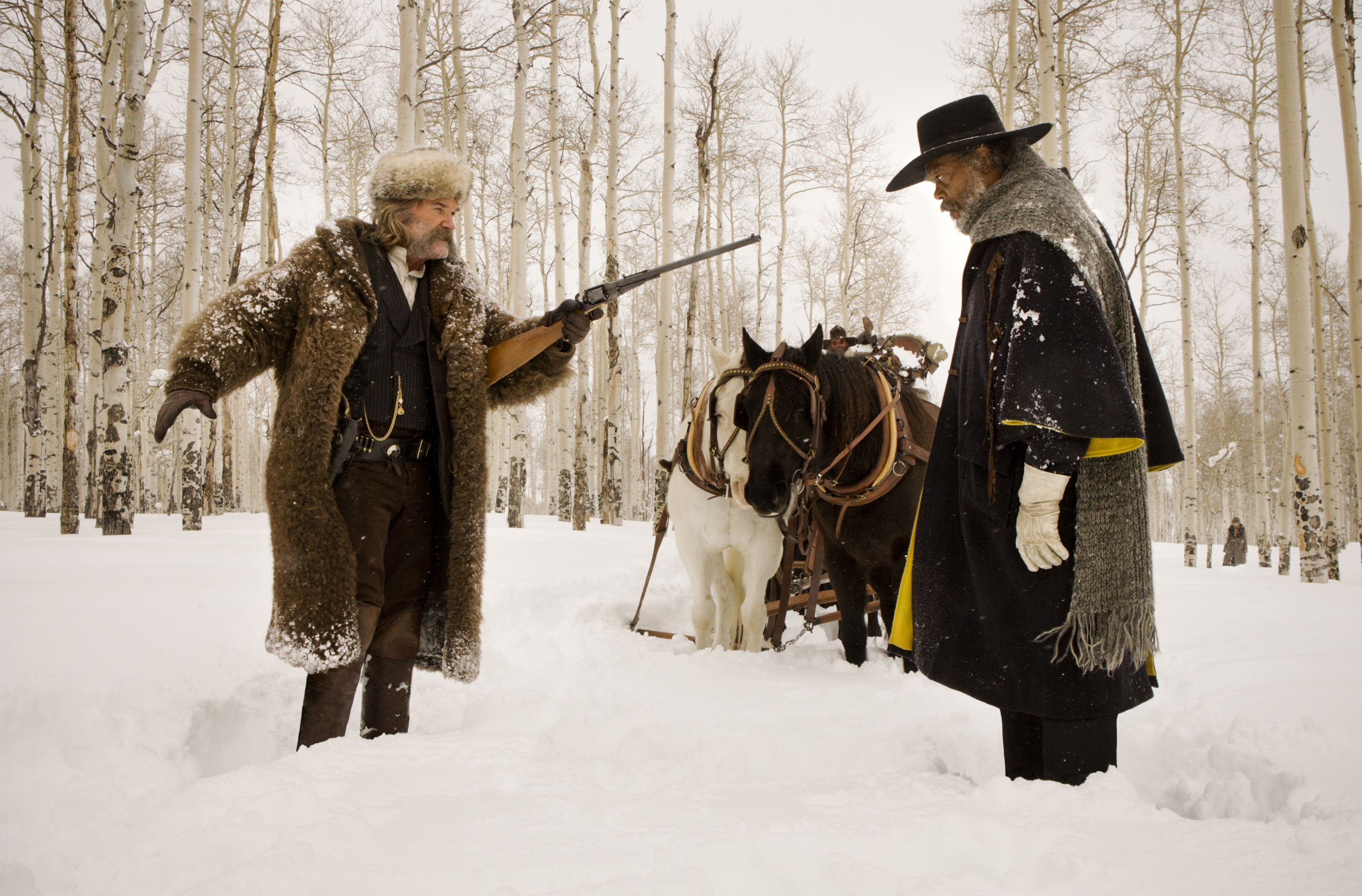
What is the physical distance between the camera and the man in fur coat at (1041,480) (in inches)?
60.4

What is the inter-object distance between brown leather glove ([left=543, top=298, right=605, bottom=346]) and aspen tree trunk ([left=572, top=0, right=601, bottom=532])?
8261 millimetres

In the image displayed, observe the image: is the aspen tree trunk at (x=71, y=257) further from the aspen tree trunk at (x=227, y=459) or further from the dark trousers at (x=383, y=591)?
the dark trousers at (x=383, y=591)

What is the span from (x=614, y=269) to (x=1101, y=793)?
10.9 metres

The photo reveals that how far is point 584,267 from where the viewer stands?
1368 cm

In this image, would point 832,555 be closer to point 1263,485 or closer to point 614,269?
point 614,269

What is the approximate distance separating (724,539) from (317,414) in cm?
270

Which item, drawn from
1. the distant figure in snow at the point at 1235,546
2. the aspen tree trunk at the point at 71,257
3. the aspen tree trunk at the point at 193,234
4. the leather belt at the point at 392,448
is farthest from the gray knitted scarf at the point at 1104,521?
the distant figure in snow at the point at 1235,546

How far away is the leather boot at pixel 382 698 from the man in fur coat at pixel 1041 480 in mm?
1658

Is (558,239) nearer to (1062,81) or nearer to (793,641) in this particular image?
(1062,81)

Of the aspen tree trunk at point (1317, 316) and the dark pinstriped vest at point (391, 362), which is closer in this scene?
the dark pinstriped vest at point (391, 362)

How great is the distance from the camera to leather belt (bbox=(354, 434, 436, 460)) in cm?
220

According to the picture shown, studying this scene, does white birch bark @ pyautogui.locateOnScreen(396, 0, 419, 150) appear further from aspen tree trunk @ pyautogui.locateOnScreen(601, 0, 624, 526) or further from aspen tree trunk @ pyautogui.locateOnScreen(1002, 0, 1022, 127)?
aspen tree trunk @ pyautogui.locateOnScreen(1002, 0, 1022, 127)

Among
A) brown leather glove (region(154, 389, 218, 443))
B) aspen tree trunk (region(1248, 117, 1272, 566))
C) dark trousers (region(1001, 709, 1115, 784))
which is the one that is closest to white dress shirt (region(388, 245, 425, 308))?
brown leather glove (region(154, 389, 218, 443))

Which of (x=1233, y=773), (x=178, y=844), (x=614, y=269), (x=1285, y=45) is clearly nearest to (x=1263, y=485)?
(x=1285, y=45)
